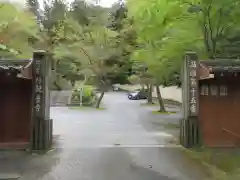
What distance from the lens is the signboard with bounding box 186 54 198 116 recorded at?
39.4 feet

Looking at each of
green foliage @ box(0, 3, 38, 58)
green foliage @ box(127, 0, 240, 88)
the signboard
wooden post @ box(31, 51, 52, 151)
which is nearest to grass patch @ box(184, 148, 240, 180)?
the signboard

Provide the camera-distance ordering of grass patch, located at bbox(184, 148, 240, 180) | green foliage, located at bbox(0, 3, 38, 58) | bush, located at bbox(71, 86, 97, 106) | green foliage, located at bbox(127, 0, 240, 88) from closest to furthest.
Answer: grass patch, located at bbox(184, 148, 240, 180) → green foliage, located at bbox(127, 0, 240, 88) → green foliage, located at bbox(0, 3, 38, 58) → bush, located at bbox(71, 86, 97, 106)

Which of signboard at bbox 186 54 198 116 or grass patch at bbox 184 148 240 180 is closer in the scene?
grass patch at bbox 184 148 240 180

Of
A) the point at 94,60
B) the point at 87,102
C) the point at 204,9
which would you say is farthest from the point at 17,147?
the point at 87,102

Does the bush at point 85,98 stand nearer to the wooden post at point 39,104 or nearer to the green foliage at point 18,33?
the green foliage at point 18,33

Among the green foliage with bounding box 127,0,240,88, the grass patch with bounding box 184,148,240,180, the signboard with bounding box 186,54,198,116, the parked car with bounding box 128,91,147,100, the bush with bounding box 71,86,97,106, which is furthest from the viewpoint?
the parked car with bounding box 128,91,147,100

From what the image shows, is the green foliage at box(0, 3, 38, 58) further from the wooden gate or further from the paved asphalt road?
the paved asphalt road

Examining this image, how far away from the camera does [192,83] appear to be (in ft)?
39.6

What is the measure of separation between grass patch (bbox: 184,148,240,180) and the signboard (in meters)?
1.38

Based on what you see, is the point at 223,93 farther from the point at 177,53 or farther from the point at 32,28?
the point at 32,28

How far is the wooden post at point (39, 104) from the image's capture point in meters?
11.6

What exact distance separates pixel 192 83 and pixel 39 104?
5262 millimetres

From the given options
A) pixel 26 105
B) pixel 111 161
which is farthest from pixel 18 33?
pixel 111 161

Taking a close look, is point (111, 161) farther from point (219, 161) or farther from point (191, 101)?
point (191, 101)
